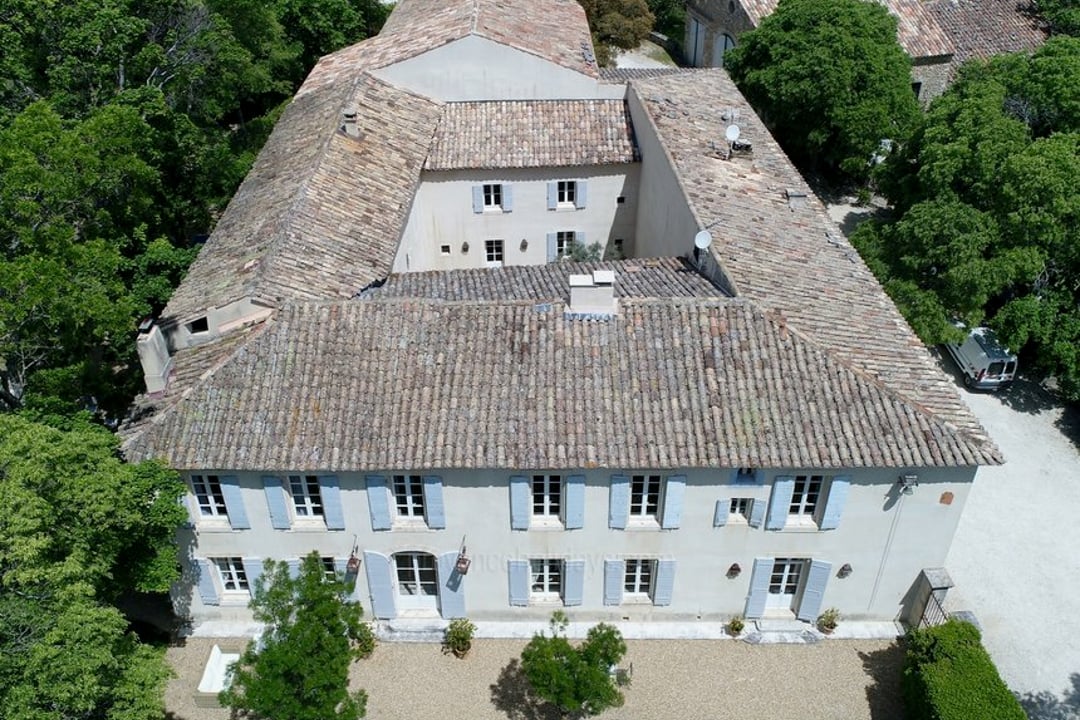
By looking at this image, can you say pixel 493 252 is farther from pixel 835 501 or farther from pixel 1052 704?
pixel 1052 704

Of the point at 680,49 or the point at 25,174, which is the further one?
the point at 680,49

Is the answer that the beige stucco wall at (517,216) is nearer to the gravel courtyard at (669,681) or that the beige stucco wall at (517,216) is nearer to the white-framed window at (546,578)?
the white-framed window at (546,578)

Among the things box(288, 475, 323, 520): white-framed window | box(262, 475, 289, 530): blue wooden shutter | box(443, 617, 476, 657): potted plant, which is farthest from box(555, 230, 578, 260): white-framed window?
box(262, 475, 289, 530): blue wooden shutter

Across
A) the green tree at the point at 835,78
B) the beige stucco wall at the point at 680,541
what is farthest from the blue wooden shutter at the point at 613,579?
the green tree at the point at 835,78

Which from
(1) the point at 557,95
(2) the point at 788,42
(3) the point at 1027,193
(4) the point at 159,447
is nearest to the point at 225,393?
(4) the point at 159,447

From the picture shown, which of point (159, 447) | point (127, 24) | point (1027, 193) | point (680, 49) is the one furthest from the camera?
point (680, 49)

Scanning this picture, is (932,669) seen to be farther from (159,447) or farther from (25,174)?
(25,174)

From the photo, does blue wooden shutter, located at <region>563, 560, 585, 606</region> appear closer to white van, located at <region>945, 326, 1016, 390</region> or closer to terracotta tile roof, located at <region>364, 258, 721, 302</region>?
terracotta tile roof, located at <region>364, 258, 721, 302</region>
